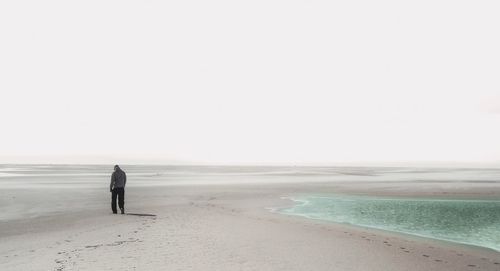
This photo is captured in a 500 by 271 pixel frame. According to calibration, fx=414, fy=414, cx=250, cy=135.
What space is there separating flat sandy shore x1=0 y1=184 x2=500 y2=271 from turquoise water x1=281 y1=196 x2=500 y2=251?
102 inches

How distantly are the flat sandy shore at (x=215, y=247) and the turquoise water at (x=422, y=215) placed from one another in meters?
2.60

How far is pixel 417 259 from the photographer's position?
43.3 ft

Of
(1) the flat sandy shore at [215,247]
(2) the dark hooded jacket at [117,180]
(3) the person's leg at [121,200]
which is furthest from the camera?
(2) the dark hooded jacket at [117,180]

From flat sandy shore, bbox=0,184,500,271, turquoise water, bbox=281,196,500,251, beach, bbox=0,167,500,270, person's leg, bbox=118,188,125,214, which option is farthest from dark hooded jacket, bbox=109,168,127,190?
turquoise water, bbox=281,196,500,251

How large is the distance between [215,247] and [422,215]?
653 inches

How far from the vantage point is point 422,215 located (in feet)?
84.2

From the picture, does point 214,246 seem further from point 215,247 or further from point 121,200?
point 121,200

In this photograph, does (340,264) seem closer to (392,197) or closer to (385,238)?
(385,238)

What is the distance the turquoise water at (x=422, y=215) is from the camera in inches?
755

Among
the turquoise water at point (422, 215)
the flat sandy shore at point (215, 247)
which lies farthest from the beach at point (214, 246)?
the turquoise water at point (422, 215)

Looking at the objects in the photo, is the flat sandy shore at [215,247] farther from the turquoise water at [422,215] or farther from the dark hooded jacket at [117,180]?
the turquoise water at [422,215]

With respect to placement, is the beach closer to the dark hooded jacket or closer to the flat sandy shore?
the flat sandy shore

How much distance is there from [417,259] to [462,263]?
1294 millimetres

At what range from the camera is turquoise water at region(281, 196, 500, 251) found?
19188 mm
